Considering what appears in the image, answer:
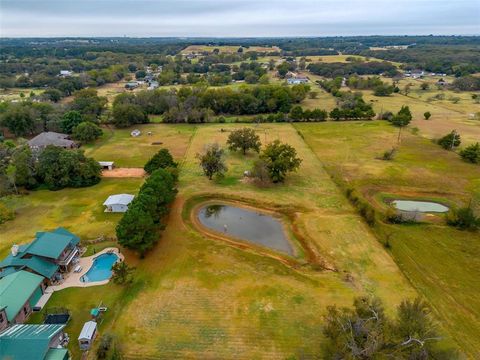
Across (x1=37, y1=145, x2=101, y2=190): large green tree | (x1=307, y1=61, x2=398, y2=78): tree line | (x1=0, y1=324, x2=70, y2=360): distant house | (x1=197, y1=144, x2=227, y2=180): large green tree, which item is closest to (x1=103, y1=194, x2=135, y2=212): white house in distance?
(x1=37, y1=145, x2=101, y2=190): large green tree

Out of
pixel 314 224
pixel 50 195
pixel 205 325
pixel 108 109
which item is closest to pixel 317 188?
pixel 314 224

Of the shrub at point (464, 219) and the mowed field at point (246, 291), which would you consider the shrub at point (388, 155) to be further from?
the mowed field at point (246, 291)

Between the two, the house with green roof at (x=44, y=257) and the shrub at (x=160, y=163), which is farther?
the shrub at (x=160, y=163)

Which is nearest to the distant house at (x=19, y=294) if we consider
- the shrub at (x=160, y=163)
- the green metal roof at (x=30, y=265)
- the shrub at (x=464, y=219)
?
the green metal roof at (x=30, y=265)

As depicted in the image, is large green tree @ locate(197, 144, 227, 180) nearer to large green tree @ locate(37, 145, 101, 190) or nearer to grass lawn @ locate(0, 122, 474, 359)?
grass lawn @ locate(0, 122, 474, 359)

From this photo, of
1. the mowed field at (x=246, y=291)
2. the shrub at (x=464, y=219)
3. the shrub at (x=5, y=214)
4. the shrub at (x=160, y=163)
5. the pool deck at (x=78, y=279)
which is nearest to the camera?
the mowed field at (x=246, y=291)

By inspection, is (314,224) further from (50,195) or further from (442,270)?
(50,195)
